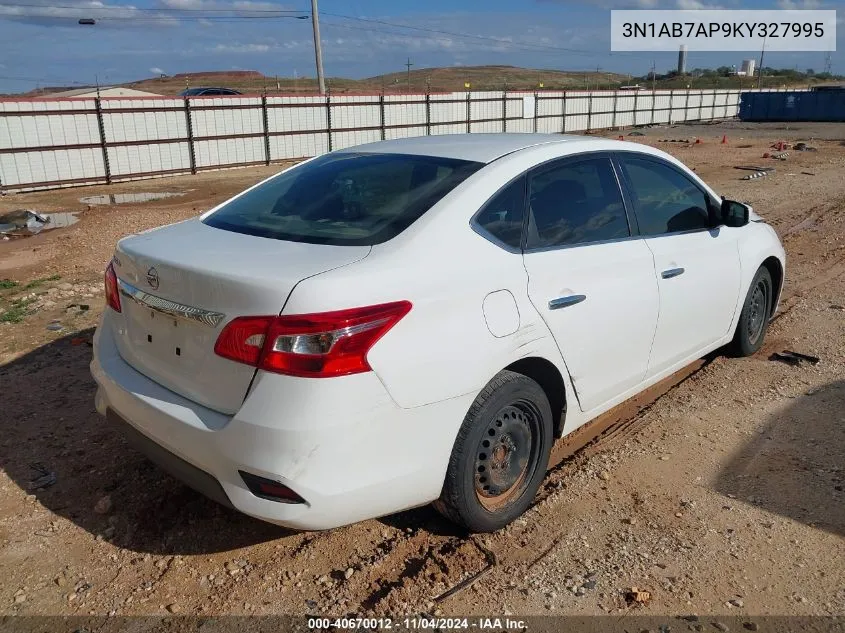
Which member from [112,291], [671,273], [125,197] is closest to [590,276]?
[671,273]

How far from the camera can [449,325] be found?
2.55 m

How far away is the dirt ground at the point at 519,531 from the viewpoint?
8.72 ft

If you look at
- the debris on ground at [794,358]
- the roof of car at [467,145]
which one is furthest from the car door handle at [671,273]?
the debris on ground at [794,358]

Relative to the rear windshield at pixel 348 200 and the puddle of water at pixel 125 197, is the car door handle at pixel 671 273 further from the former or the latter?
the puddle of water at pixel 125 197

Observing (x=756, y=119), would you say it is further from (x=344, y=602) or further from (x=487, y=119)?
(x=344, y=602)

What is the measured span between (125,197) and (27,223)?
14.2 ft

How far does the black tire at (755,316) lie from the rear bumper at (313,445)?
294 centimetres

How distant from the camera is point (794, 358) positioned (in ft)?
16.4

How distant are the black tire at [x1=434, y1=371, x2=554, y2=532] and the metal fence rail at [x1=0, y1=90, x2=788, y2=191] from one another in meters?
15.2

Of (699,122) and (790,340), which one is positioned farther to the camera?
(699,122)

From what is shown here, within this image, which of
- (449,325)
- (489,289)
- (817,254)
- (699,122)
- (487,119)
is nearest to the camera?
(449,325)

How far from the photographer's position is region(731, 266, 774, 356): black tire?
4.75m

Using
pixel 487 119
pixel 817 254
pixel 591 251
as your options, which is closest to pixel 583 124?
pixel 487 119

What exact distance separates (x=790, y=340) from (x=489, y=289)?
373 cm
